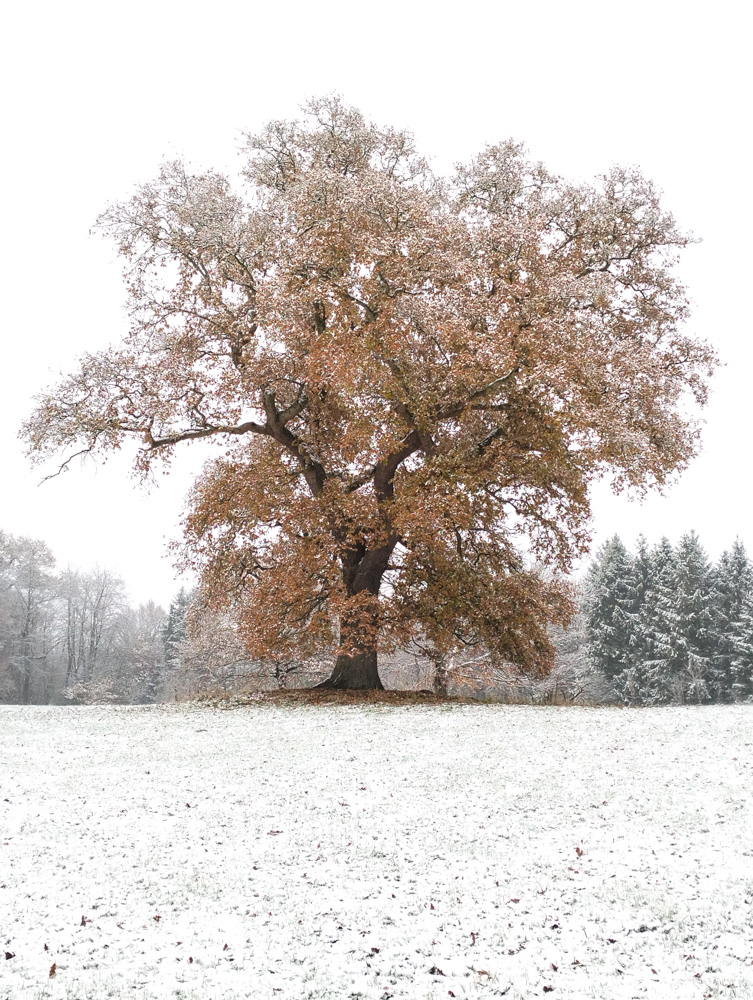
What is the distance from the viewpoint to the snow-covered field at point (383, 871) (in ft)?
13.8

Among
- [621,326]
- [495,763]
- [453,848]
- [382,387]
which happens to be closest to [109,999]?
[453,848]

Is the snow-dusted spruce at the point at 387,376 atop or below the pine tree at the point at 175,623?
atop

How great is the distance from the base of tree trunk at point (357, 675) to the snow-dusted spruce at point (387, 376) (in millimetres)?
56

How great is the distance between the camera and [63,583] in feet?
167

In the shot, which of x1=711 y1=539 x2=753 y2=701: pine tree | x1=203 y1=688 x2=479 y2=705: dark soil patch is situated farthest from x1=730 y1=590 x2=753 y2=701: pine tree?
x1=203 y1=688 x2=479 y2=705: dark soil patch

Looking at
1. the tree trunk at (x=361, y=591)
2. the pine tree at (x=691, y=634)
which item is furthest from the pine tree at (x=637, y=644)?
the tree trunk at (x=361, y=591)

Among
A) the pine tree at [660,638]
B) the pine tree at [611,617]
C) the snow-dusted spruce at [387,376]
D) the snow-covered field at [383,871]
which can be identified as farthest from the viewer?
the pine tree at [611,617]

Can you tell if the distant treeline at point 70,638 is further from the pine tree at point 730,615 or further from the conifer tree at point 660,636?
the pine tree at point 730,615

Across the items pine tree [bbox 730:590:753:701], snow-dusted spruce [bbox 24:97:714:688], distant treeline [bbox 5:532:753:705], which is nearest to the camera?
snow-dusted spruce [bbox 24:97:714:688]

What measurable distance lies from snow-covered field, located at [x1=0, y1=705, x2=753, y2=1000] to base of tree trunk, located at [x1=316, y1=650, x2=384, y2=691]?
7.02 m

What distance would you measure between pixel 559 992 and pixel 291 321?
13.5 m

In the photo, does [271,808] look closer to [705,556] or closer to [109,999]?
[109,999]

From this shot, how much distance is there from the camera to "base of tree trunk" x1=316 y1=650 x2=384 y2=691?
58.2 feet

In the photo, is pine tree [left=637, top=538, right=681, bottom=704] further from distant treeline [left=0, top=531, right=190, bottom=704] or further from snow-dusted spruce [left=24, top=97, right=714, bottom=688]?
distant treeline [left=0, top=531, right=190, bottom=704]
